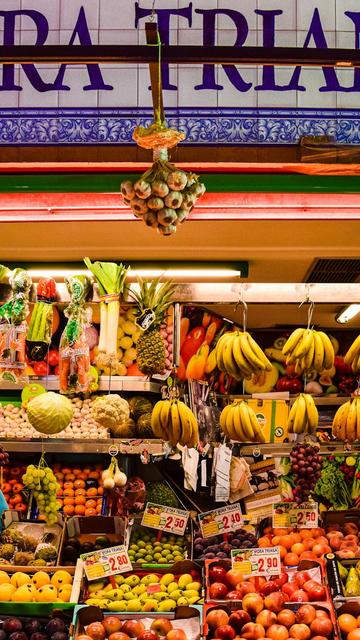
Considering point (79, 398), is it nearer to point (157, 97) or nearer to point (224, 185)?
point (224, 185)

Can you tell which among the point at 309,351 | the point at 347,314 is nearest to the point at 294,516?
the point at 309,351

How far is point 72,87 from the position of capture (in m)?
4.25

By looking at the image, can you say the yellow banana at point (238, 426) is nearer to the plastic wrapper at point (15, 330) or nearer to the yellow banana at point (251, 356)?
the yellow banana at point (251, 356)

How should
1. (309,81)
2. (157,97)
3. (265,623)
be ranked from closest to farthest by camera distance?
(157,97) → (309,81) → (265,623)

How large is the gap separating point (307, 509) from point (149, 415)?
4.89 ft

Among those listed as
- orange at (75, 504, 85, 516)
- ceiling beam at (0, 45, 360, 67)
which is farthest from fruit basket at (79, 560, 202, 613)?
ceiling beam at (0, 45, 360, 67)

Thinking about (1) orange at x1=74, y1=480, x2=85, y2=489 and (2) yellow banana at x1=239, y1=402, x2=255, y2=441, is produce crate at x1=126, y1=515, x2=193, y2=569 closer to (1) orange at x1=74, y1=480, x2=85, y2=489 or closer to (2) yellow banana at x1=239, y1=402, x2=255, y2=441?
(1) orange at x1=74, y1=480, x2=85, y2=489

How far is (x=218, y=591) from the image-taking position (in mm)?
5230

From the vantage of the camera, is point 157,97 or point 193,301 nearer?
point 157,97

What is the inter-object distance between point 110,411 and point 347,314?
343 centimetres

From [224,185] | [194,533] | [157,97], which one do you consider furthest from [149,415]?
[157,97]

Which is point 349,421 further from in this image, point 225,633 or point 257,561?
point 225,633

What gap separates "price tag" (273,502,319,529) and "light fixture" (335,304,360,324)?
203 cm

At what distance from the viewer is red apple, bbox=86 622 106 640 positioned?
473 cm
